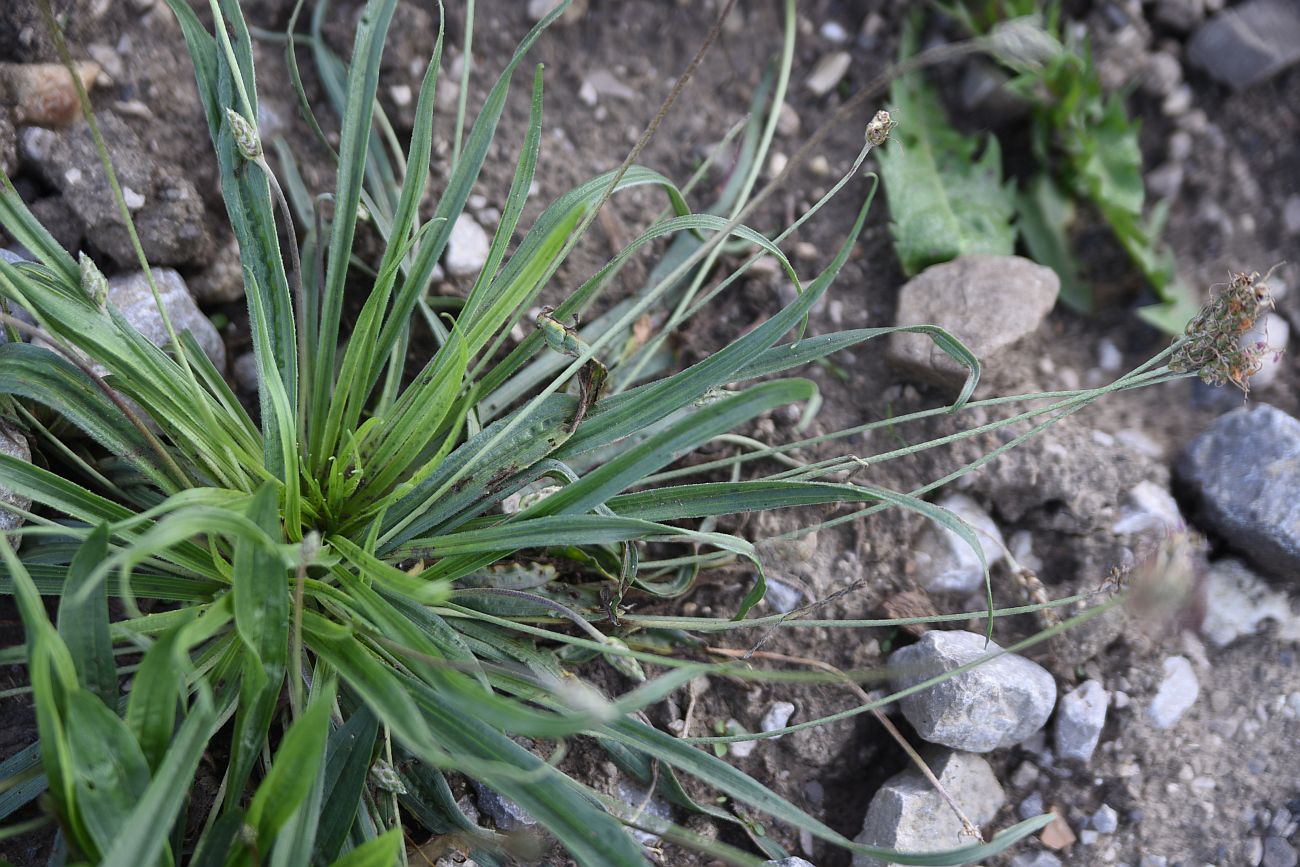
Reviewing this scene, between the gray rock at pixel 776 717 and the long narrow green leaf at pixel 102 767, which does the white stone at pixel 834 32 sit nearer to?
the gray rock at pixel 776 717

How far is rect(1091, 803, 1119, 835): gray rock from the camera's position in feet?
5.05

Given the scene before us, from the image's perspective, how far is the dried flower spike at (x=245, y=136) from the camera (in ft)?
3.92

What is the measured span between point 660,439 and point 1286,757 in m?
1.29

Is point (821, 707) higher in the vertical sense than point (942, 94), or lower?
lower

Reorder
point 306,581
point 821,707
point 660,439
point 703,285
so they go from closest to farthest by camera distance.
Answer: point 660,439 → point 306,581 → point 821,707 → point 703,285

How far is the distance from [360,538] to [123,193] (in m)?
0.72

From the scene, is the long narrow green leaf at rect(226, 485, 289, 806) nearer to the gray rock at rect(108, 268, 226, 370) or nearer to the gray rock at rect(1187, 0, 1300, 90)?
the gray rock at rect(108, 268, 226, 370)

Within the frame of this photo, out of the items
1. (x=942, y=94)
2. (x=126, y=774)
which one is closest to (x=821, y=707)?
(x=126, y=774)

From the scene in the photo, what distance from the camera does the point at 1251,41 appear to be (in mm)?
2025

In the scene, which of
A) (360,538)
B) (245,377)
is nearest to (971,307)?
(360,538)

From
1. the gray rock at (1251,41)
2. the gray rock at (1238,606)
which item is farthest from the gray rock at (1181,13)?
the gray rock at (1238,606)

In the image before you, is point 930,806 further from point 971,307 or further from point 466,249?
point 466,249

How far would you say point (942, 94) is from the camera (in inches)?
79.0

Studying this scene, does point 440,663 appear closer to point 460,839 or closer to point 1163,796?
point 460,839
